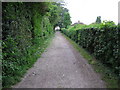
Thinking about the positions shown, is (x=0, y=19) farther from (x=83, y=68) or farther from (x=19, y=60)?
(x=83, y=68)

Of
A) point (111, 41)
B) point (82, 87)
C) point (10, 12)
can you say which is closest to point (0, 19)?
point (10, 12)

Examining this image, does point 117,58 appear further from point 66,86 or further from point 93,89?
point 66,86

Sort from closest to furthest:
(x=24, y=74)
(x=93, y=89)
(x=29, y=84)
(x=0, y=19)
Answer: (x=93, y=89) < (x=29, y=84) < (x=0, y=19) < (x=24, y=74)

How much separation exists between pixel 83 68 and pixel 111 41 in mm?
1616

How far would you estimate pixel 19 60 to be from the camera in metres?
5.02

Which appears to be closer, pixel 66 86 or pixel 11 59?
pixel 66 86

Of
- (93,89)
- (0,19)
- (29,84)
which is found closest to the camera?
(93,89)

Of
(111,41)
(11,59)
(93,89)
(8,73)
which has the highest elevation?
(111,41)

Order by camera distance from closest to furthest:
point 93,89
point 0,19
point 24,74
→ point 93,89 < point 0,19 < point 24,74

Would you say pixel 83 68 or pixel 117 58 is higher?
pixel 117 58

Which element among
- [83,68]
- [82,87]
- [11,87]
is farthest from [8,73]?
[83,68]

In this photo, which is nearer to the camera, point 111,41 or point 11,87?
point 11,87

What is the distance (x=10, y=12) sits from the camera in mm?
4918

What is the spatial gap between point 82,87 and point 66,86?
1.54 ft
